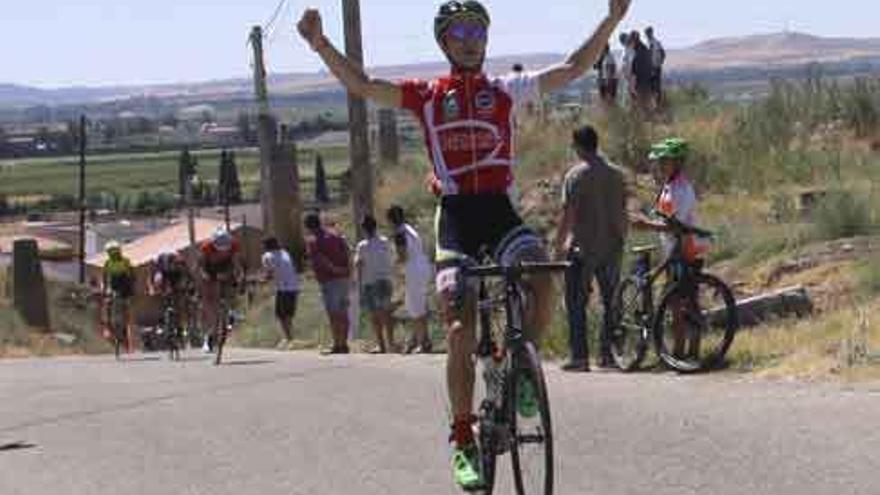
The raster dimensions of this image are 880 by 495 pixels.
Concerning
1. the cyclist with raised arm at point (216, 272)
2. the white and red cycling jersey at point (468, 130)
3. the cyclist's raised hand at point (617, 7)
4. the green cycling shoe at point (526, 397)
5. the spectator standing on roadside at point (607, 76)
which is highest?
the cyclist's raised hand at point (617, 7)

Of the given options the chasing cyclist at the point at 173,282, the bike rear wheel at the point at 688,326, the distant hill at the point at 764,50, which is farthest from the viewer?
the distant hill at the point at 764,50

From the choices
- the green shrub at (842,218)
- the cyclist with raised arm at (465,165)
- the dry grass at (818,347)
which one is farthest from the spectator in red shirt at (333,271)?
the cyclist with raised arm at (465,165)

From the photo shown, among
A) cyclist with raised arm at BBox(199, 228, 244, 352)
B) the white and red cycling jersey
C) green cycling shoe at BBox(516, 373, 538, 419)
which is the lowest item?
cyclist with raised arm at BBox(199, 228, 244, 352)

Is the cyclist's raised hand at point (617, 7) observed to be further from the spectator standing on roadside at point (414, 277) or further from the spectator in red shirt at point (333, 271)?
the spectator in red shirt at point (333, 271)

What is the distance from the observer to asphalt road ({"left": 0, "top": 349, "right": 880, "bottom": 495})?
9.71m

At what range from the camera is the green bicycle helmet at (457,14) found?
842cm

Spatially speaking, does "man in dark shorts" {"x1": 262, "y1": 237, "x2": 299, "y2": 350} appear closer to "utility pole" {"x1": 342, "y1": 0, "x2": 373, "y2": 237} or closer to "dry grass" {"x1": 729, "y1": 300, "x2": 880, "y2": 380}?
"utility pole" {"x1": 342, "y1": 0, "x2": 373, "y2": 237}

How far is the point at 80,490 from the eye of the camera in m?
10.5

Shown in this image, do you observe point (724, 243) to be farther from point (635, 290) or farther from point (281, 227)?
point (281, 227)

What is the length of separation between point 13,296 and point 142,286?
15.9 meters

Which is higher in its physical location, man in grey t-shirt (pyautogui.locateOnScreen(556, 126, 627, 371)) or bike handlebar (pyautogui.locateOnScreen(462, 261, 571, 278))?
bike handlebar (pyautogui.locateOnScreen(462, 261, 571, 278))

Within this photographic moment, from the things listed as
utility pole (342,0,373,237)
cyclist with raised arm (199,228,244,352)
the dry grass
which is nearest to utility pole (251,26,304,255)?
utility pole (342,0,373,237)

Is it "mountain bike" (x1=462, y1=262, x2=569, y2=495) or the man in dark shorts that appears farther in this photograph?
the man in dark shorts

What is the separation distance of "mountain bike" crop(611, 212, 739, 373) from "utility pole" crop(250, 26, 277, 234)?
81.1ft
